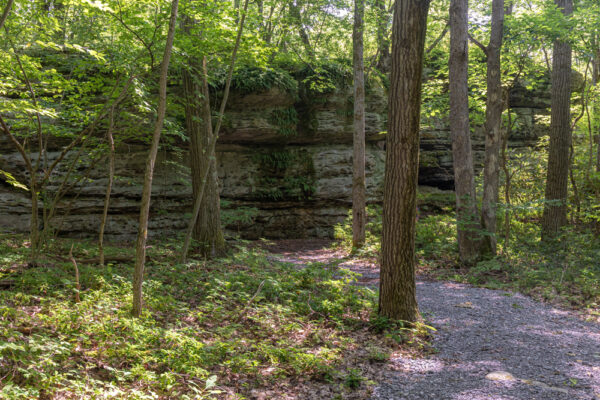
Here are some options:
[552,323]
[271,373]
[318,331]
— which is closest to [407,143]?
[318,331]

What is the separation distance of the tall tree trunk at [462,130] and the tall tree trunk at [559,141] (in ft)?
10.9

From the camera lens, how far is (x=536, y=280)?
7.57 metres

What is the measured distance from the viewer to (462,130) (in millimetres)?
9164

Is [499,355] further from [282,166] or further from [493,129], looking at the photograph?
[282,166]

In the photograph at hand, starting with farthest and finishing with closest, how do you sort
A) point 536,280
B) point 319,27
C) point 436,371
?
point 319,27 → point 536,280 → point 436,371

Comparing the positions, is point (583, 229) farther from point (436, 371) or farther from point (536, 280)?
point (436, 371)

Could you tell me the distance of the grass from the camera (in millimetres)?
2895

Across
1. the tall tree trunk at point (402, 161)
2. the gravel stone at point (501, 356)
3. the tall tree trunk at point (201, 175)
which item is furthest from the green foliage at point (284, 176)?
the tall tree trunk at point (402, 161)

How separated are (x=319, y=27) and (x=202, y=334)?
15122 millimetres

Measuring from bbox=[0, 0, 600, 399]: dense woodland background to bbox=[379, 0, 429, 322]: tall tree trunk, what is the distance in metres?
0.03

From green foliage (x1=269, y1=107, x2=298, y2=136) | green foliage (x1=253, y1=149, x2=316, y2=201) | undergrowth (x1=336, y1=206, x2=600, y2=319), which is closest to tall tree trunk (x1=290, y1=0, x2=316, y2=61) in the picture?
green foliage (x1=269, y1=107, x2=298, y2=136)

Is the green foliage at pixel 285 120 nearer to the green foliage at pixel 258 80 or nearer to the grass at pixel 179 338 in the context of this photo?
the green foliage at pixel 258 80

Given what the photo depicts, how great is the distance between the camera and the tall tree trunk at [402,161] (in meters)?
4.63

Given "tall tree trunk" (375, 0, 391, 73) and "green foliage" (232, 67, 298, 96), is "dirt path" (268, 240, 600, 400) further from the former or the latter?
"green foliage" (232, 67, 298, 96)
